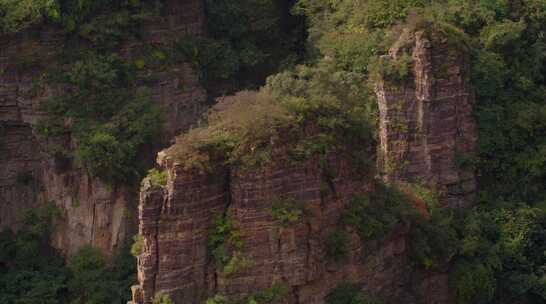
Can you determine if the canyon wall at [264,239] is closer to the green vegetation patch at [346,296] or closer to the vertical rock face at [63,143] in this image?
the green vegetation patch at [346,296]

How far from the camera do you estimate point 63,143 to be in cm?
4466

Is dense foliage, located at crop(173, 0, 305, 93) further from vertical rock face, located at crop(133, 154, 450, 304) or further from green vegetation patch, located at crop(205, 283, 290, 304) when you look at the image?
green vegetation patch, located at crop(205, 283, 290, 304)

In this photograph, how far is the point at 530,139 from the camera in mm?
43781

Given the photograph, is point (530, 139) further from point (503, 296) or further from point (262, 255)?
point (262, 255)

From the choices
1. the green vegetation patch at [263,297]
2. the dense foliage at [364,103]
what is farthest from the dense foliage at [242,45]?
the green vegetation patch at [263,297]

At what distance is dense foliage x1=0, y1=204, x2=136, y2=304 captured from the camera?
43.0 metres

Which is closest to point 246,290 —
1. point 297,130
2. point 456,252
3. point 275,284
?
point 275,284

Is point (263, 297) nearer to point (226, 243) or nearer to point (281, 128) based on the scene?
point (226, 243)

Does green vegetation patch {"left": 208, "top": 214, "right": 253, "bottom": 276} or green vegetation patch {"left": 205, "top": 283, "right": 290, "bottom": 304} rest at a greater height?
green vegetation patch {"left": 208, "top": 214, "right": 253, "bottom": 276}

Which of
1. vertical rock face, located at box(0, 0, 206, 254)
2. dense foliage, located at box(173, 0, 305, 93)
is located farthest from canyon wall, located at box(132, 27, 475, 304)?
dense foliage, located at box(173, 0, 305, 93)

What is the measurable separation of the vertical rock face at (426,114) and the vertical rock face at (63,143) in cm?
700

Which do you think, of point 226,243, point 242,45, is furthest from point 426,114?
point 226,243

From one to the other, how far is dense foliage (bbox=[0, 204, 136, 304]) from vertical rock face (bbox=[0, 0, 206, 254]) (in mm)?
487

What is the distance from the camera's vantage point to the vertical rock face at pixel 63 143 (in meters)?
44.5
